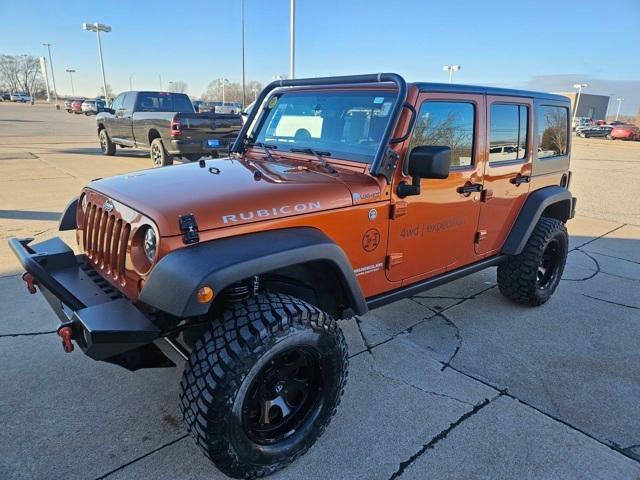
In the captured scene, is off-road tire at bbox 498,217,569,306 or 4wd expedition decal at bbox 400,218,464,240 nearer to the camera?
4wd expedition decal at bbox 400,218,464,240

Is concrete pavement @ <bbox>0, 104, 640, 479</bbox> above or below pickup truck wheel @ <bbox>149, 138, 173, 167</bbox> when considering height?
below

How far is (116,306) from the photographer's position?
6.89ft

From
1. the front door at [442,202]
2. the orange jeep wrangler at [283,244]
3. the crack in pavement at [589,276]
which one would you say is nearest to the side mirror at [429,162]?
the orange jeep wrangler at [283,244]

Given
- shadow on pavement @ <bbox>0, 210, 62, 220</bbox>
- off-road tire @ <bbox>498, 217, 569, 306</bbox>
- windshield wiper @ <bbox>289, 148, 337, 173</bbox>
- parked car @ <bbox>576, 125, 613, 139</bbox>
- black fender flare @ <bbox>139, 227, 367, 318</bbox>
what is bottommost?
parked car @ <bbox>576, 125, 613, 139</bbox>

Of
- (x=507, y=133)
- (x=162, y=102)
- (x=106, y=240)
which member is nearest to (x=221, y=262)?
(x=106, y=240)

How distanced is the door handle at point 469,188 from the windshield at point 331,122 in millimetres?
808

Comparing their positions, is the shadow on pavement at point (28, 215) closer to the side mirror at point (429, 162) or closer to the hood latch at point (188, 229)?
the hood latch at point (188, 229)

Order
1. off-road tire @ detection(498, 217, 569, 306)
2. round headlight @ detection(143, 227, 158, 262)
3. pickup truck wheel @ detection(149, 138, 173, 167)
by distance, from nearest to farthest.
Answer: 1. round headlight @ detection(143, 227, 158, 262)
2. off-road tire @ detection(498, 217, 569, 306)
3. pickup truck wheel @ detection(149, 138, 173, 167)

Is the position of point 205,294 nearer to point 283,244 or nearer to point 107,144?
point 283,244

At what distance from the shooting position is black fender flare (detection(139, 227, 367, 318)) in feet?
6.09

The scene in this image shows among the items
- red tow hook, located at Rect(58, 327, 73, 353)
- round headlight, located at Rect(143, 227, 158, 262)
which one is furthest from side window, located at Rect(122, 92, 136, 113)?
red tow hook, located at Rect(58, 327, 73, 353)

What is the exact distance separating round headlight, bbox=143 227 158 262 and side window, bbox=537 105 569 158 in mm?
3372

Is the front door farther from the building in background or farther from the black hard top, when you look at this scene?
the building in background

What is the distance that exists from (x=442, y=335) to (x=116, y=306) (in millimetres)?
2505
